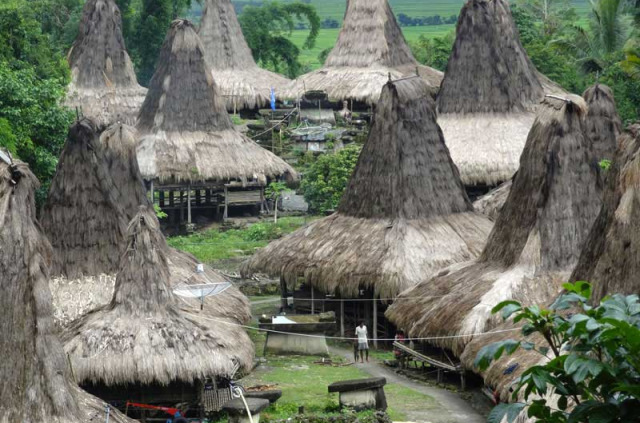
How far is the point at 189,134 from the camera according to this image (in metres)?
37.9

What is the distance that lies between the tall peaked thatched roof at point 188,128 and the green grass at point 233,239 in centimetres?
158

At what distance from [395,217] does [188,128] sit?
11485 millimetres

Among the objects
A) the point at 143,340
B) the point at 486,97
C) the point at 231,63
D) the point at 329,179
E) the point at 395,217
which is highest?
the point at 231,63

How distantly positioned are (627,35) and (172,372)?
28.6m

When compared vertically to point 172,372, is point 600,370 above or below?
above

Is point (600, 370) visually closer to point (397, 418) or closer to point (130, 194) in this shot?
point (397, 418)

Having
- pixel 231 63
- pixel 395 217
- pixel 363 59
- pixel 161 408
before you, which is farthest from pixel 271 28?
pixel 161 408

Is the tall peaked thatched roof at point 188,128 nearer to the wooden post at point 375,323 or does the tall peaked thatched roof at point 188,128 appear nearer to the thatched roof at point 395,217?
the thatched roof at point 395,217

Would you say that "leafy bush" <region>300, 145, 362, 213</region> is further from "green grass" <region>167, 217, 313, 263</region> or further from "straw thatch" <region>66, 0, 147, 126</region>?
"straw thatch" <region>66, 0, 147, 126</region>

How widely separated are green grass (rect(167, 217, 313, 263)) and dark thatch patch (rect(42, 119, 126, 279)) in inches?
342

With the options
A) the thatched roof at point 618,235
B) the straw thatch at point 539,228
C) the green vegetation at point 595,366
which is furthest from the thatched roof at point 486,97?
the green vegetation at point 595,366

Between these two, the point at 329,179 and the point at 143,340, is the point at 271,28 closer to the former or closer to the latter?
the point at 329,179

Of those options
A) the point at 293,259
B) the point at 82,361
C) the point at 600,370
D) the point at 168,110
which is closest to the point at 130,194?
the point at 293,259

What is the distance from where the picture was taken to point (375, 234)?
2767 centimetres
